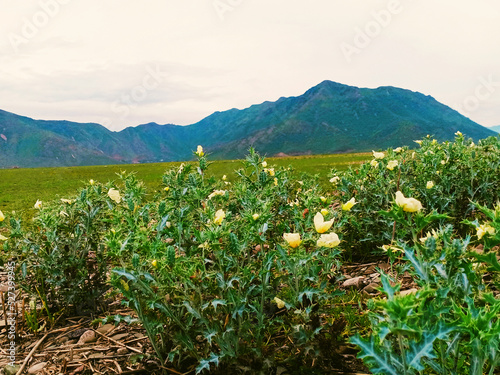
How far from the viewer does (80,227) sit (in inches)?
128

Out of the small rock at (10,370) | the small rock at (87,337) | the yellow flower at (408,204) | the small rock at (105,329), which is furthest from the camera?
the small rock at (105,329)

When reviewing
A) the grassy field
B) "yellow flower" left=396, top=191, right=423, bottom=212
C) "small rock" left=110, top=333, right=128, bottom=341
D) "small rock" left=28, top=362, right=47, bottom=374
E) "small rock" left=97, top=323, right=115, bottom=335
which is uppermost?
"yellow flower" left=396, top=191, right=423, bottom=212

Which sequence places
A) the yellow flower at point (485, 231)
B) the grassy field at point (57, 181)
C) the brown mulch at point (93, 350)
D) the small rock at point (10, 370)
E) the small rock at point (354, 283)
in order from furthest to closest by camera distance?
the grassy field at point (57, 181) < the small rock at point (354, 283) < the small rock at point (10, 370) < the brown mulch at point (93, 350) < the yellow flower at point (485, 231)

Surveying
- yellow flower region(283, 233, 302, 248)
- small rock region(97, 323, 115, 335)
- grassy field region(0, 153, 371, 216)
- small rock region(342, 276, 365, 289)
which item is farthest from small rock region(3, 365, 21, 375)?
small rock region(342, 276, 365, 289)

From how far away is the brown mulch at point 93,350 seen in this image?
2391 millimetres

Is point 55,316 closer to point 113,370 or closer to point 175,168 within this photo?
point 113,370

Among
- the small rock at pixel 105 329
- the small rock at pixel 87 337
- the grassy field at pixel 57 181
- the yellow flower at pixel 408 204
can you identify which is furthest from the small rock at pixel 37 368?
the yellow flower at pixel 408 204

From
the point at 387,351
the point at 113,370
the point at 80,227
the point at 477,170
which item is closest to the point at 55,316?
the point at 80,227

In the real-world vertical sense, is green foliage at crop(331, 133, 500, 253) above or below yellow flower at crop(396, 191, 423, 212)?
below

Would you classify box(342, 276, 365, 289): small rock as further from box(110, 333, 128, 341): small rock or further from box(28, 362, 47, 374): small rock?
box(28, 362, 47, 374): small rock

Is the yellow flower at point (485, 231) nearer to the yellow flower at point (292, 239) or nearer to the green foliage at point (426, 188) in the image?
the yellow flower at point (292, 239)

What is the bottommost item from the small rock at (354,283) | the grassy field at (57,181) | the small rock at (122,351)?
the small rock at (122,351)

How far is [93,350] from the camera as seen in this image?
2.79 meters

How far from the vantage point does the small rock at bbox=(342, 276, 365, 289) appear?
342 centimetres
